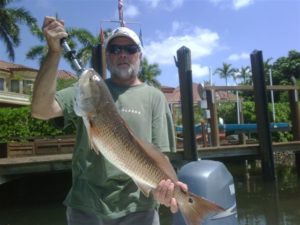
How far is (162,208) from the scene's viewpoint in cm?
1154

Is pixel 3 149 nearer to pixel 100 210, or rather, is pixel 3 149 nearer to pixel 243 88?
pixel 243 88

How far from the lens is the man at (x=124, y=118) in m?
2.64

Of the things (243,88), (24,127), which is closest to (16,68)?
(24,127)

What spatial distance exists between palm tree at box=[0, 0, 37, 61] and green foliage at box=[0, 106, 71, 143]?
28.8 feet

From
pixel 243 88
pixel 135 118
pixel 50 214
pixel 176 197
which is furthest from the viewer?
pixel 243 88

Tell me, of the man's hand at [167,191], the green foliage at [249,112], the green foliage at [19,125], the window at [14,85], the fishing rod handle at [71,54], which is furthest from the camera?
the window at [14,85]

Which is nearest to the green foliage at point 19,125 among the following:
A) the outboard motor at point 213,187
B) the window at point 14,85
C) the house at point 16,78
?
the house at point 16,78

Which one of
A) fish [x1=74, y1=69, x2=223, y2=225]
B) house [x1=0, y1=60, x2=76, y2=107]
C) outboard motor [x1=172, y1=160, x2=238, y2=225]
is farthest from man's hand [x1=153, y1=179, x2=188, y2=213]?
house [x1=0, y1=60, x2=76, y2=107]

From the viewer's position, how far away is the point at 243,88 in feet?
46.4

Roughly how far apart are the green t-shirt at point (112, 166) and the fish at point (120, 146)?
47cm

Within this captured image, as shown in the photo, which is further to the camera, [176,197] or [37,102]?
[37,102]

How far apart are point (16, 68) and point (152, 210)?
48.6 meters

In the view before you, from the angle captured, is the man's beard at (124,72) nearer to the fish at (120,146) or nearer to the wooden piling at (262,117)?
the fish at (120,146)

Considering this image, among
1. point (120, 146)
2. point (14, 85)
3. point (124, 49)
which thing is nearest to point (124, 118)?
point (124, 49)
